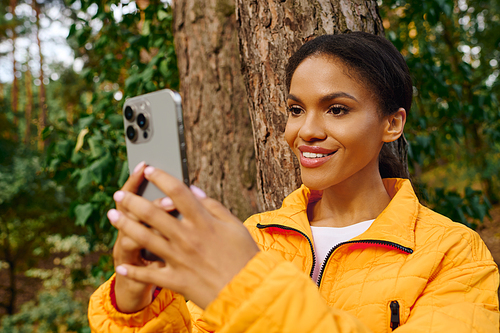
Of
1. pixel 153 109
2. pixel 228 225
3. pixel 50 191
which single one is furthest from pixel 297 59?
pixel 50 191

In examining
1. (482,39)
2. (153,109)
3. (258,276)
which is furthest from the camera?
(482,39)

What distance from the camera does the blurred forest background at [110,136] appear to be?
248 centimetres

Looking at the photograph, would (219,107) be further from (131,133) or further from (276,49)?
(131,133)

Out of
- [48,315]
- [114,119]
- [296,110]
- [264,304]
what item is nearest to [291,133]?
[296,110]

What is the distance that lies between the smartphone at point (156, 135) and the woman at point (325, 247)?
49 mm

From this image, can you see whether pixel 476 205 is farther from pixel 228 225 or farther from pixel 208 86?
pixel 228 225

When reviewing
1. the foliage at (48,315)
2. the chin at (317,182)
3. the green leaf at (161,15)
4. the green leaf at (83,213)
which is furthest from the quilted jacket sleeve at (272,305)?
the foliage at (48,315)

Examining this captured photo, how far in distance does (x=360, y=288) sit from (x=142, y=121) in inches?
31.6

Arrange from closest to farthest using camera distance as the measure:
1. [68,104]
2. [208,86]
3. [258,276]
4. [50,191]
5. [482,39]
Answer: [258,276], [208,86], [50,191], [482,39], [68,104]

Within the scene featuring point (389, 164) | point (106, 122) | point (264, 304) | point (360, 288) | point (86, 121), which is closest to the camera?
point (264, 304)

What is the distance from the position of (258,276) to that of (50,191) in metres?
6.82

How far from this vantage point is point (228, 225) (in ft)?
2.42

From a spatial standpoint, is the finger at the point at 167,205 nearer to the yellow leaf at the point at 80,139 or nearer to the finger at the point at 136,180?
the finger at the point at 136,180

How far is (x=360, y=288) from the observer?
1.13 m
